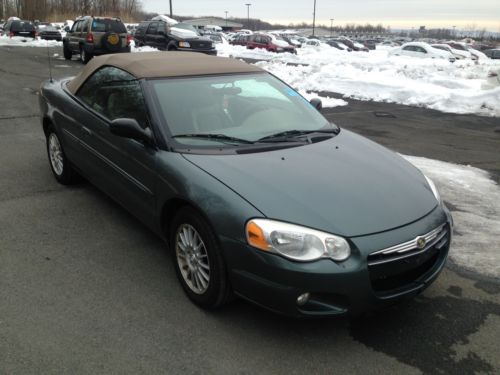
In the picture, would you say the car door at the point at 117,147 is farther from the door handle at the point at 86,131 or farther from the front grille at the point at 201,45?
the front grille at the point at 201,45

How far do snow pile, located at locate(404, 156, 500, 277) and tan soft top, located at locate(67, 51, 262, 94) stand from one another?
7.97 feet

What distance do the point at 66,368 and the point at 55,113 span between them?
3.22m


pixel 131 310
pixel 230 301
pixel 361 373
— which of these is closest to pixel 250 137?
pixel 230 301

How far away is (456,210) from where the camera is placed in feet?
16.0

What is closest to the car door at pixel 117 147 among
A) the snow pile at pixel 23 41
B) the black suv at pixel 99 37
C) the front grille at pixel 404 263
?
the front grille at pixel 404 263

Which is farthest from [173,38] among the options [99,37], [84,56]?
[84,56]

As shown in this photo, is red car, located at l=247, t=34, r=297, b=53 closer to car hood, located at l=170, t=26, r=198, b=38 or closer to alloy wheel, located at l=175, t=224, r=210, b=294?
car hood, located at l=170, t=26, r=198, b=38

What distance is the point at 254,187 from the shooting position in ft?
9.14

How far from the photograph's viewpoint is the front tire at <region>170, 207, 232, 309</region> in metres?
2.80

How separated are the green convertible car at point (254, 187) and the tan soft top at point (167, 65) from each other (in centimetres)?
2

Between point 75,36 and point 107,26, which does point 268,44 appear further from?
point 75,36

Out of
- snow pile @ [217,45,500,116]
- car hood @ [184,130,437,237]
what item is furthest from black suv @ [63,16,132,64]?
car hood @ [184,130,437,237]

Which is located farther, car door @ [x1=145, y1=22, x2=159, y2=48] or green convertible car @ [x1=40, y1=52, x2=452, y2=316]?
car door @ [x1=145, y1=22, x2=159, y2=48]

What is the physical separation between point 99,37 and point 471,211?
54.6ft
